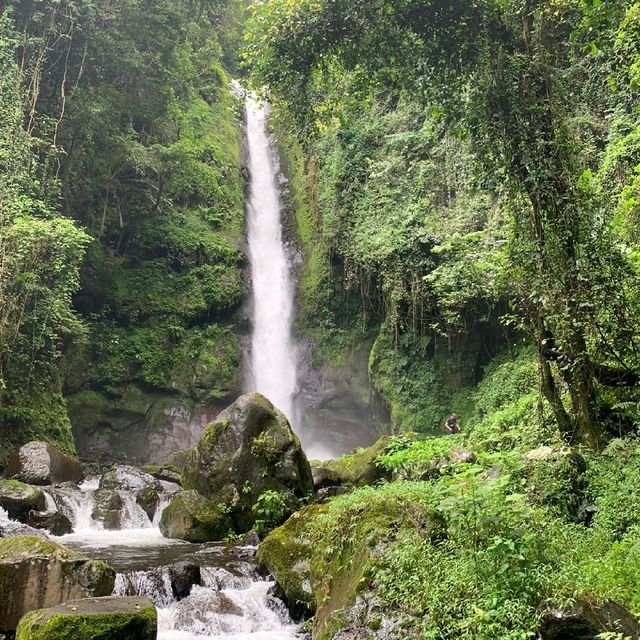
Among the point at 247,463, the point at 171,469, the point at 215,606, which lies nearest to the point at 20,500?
the point at 247,463

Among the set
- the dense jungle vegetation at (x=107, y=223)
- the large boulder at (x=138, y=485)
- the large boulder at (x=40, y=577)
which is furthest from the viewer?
the dense jungle vegetation at (x=107, y=223)

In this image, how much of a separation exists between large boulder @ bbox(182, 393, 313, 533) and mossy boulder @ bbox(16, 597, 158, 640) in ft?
16.0

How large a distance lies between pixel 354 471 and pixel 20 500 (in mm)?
6305

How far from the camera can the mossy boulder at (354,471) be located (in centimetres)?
1134

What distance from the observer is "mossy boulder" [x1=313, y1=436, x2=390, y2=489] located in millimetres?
11344

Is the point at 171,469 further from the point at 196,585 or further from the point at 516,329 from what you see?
the point at 516,329

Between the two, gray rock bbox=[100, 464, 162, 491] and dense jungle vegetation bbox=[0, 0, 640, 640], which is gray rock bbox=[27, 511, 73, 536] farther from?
dense jungle vegetation bbox=[0, 0, 640, 640]

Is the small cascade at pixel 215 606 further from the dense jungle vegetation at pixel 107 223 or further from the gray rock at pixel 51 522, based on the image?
the dense jungle vegetation at pixel 107 223

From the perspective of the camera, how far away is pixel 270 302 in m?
22.5

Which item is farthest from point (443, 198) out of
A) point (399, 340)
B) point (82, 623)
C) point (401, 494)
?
point (82, 623)

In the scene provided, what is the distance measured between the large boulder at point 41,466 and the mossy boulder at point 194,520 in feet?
12.1

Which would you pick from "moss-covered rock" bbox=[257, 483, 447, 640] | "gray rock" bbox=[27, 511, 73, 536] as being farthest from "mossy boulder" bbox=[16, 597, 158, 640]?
"gray rock" bbox=[27, 511, 73, 536]

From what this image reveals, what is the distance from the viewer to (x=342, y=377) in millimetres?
20641

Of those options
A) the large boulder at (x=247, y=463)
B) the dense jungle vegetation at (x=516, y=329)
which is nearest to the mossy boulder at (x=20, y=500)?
the large boulder at (x=247, y=463)
